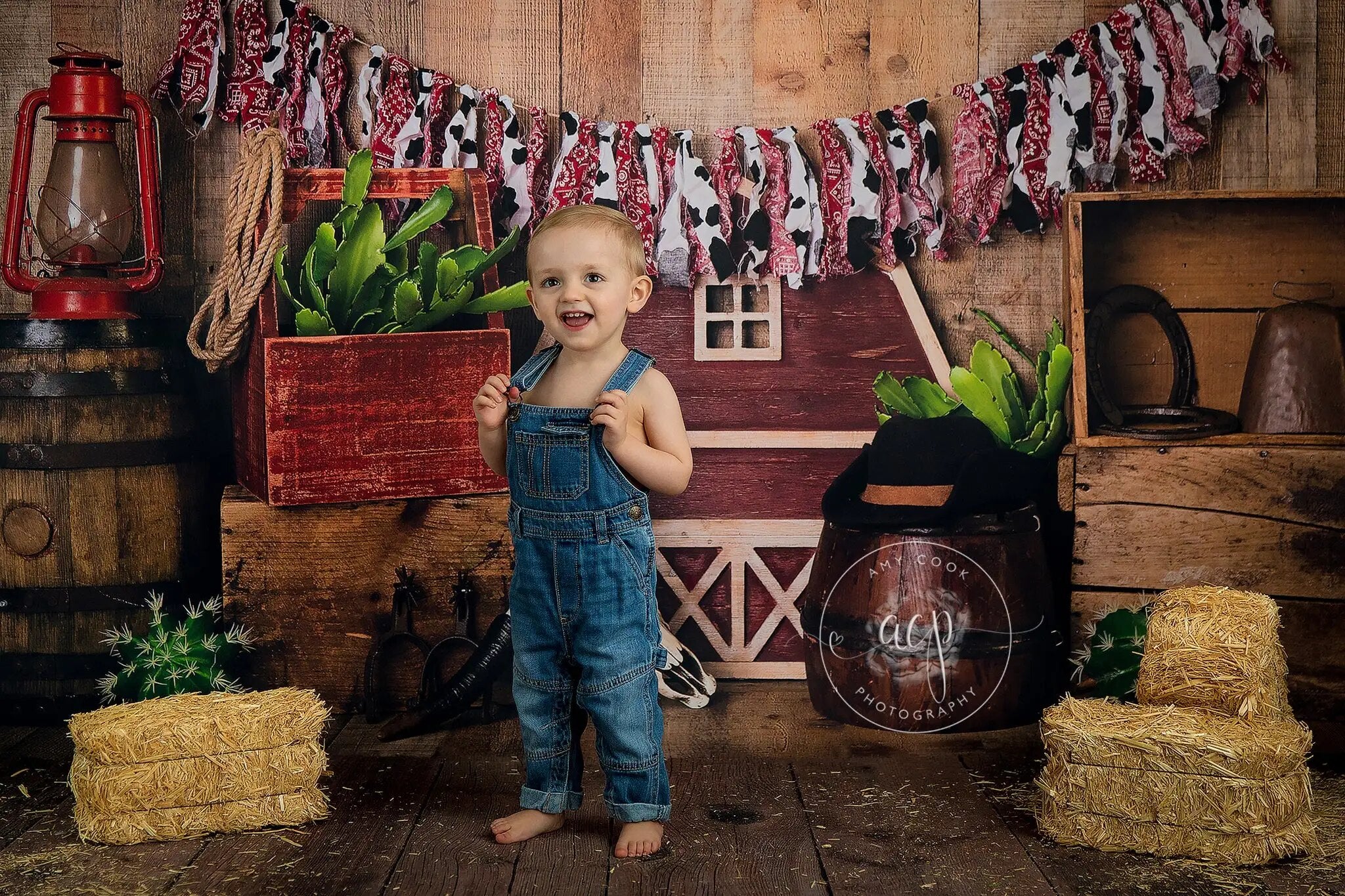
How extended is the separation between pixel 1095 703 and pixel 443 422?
1.47 meters

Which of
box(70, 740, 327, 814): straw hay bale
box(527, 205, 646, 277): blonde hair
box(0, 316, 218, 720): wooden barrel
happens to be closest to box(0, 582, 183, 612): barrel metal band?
box(0, 316, 218, 720): wooden barrel

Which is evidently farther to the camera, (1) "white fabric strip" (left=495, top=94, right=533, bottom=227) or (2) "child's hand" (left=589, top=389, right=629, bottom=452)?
(1) "white fabric strip" (left=495, top=94, right=533, bottom=227)

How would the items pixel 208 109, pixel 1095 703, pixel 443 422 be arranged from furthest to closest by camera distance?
pixel 208 109 < pixel 443 422 < pixel 1095 703

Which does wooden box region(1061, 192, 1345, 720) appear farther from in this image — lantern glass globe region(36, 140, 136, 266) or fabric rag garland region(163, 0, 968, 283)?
lantern glass globe region(36, 140, 136, 266)

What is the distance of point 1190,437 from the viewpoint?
8.92 feet

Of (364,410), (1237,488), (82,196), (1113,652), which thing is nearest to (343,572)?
(364,410)

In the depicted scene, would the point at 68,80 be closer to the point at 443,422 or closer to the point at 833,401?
the point at 443,422

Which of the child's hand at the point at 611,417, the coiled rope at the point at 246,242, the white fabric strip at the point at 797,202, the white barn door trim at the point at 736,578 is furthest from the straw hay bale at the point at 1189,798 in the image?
the coiled rope at the point at 246,242

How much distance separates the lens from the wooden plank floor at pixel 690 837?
197 cm

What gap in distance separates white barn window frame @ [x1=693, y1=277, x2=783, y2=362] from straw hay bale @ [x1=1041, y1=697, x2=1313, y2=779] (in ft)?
4.28

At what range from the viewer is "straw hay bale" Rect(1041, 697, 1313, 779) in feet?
6.61

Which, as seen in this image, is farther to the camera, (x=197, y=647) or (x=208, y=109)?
(x=208, y=109)

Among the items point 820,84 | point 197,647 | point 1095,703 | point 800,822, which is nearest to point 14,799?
point 197,647

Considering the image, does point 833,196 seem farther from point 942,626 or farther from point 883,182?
point 942,626
